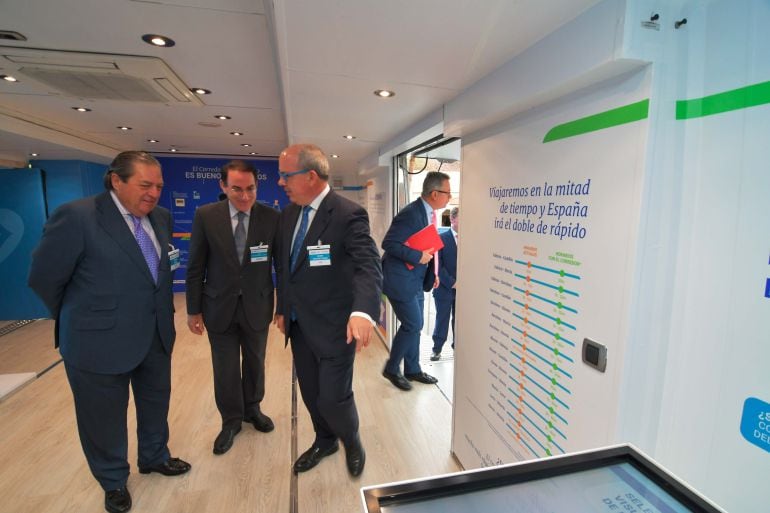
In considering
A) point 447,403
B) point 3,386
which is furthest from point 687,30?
point 3,386


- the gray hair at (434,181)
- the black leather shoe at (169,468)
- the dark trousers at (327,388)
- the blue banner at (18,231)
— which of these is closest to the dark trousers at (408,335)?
the gray hair at (434,181)

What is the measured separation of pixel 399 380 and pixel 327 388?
1.42 metres

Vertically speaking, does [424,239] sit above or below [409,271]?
above

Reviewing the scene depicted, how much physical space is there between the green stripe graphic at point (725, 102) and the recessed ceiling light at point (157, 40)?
7.83 ft

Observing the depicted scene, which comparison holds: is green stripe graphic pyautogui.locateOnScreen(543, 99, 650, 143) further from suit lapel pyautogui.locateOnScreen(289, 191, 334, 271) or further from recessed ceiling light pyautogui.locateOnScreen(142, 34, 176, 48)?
recessed ceiling light pyautogui.locateOnScreen(142, 34, 176, 48)

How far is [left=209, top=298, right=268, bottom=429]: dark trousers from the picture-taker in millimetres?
2244

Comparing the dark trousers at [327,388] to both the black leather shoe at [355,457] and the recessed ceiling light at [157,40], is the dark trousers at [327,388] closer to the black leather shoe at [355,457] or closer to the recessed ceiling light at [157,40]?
the black leather shoe at [355,457]

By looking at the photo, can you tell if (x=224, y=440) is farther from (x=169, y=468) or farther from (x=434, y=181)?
(x=434, y=181)

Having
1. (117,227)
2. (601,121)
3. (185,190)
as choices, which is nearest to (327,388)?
(117,227)

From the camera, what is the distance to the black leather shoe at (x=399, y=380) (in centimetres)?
312

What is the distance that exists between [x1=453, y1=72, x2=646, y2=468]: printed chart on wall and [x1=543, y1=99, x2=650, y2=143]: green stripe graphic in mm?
19

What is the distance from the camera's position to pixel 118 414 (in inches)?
71.2

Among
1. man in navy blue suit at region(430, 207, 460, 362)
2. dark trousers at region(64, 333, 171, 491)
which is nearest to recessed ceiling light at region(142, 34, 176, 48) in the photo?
dark trousers at region(64, 333, 171, 491)

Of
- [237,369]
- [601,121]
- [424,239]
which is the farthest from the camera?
[424,239]
